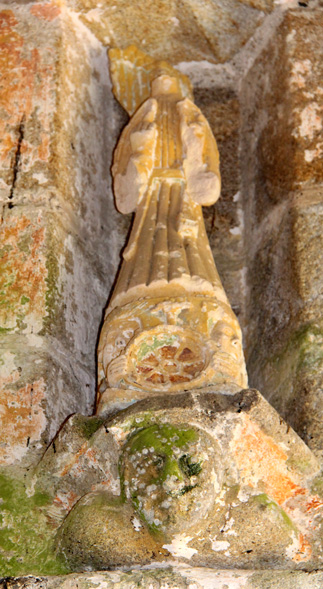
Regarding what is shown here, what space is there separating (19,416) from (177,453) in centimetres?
59

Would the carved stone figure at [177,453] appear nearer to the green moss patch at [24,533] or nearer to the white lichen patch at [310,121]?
the green moss patch at [24,533]

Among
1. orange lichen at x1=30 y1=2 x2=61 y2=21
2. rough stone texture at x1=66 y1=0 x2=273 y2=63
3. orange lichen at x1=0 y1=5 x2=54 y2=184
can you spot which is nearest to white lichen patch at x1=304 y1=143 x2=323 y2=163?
rough stone texture at x1=66 y1=0 x2=273 y2=63

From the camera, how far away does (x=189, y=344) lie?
8.42 ft

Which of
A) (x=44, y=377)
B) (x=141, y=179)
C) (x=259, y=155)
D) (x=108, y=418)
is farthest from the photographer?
(x=259, y=155)

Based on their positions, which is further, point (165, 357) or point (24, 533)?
point (165, 357)

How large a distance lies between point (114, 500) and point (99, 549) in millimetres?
134

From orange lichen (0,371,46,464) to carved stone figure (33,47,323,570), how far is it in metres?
0.12

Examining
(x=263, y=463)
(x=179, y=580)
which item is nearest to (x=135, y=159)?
(x=263, y=463)

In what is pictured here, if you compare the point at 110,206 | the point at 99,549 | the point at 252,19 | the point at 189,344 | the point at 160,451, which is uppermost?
the point at 252,19

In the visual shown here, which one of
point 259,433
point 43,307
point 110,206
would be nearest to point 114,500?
point 259,433

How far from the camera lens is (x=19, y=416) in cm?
256

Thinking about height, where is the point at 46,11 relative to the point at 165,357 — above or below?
above

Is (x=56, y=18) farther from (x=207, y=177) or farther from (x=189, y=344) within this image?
(x=189, y=344)

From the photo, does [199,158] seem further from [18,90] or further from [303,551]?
[303,551]
